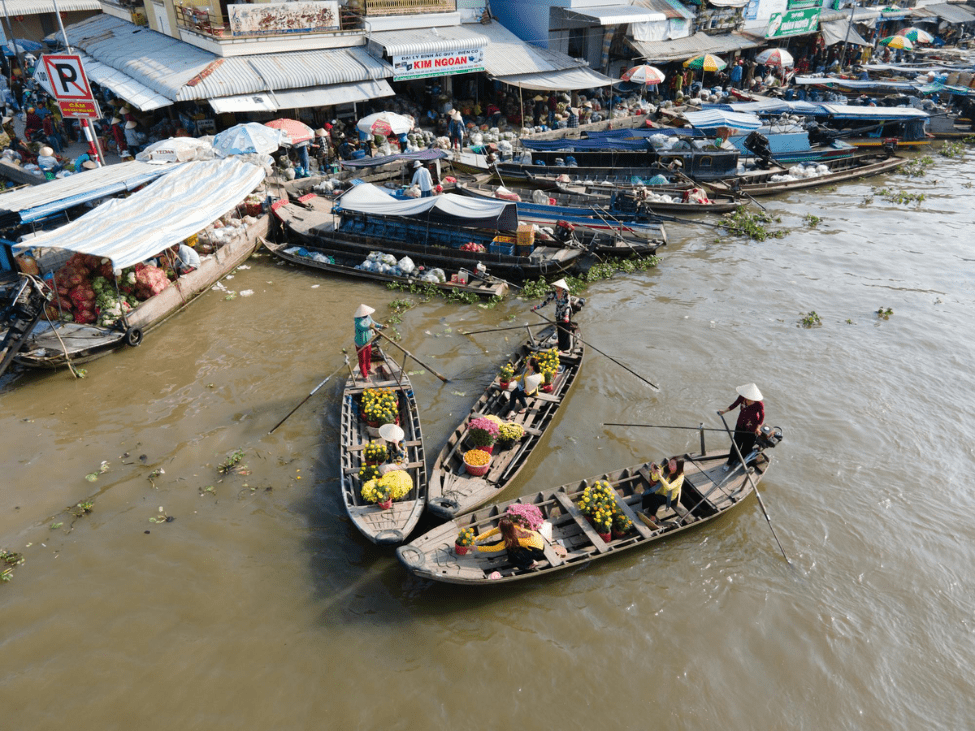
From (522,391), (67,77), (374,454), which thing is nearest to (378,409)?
(374,454)

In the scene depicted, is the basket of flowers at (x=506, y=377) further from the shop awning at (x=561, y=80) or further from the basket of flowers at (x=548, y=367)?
the shop awning at (x=561, y=80)

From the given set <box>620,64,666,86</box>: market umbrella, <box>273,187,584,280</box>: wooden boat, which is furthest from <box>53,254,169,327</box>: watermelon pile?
<box>620,64,666,86</box>: market umbrella

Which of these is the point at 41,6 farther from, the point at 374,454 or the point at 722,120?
the point at 374,454

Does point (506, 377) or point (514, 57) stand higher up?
point (514, 57)

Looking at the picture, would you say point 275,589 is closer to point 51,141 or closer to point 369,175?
point 369,175

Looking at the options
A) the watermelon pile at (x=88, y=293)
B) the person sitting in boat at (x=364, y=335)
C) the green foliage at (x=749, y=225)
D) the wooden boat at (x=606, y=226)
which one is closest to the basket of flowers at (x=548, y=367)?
the person sitting in boat at (x=364, y=335)
